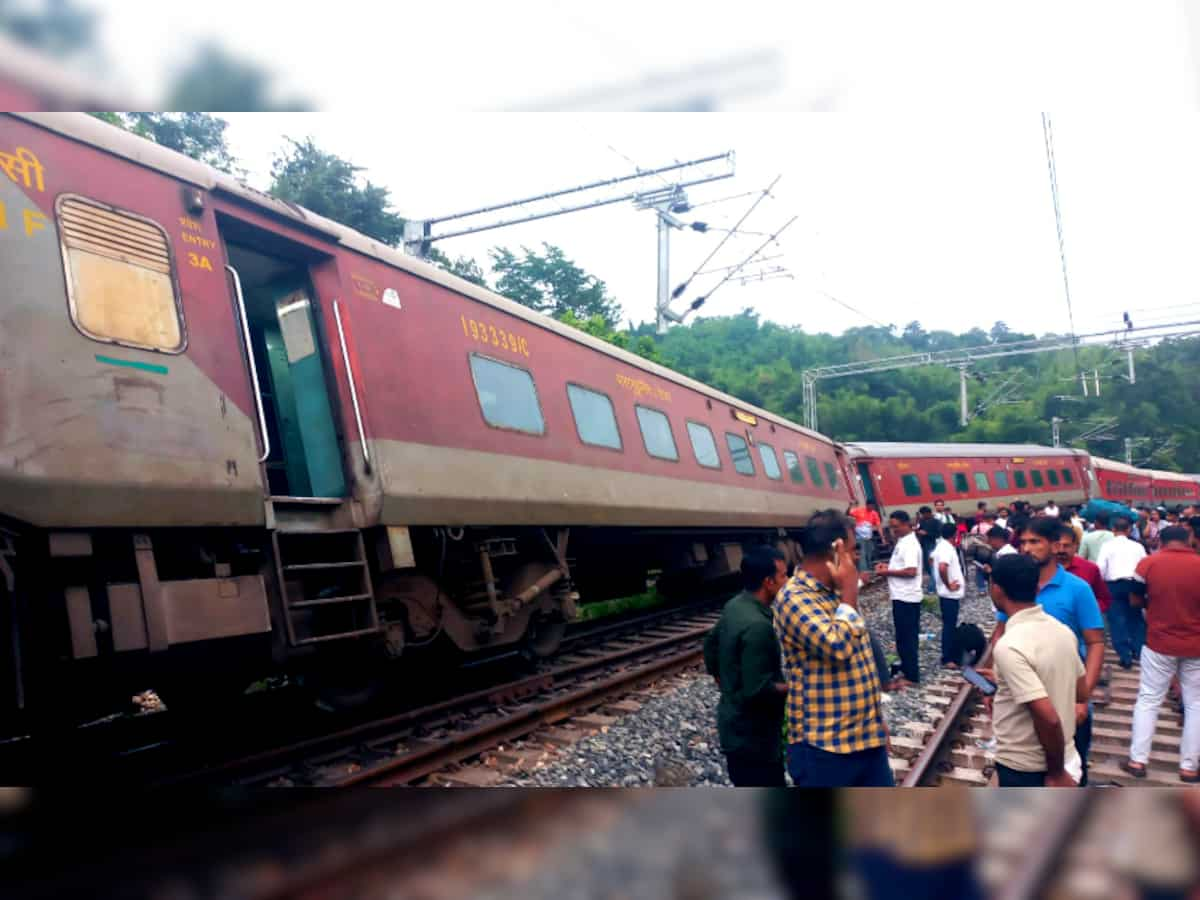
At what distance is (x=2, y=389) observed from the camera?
9.93 ft

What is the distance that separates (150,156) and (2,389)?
5.23ft

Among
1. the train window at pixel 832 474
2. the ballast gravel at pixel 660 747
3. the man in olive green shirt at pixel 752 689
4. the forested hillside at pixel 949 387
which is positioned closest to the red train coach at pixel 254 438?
the ballast gravel at pixel 660 747

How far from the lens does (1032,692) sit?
8.77ft

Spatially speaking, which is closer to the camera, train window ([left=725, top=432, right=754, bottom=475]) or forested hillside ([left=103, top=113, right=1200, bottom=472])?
forested hillside ([left=103, top=113, right=1200, bottom=472])

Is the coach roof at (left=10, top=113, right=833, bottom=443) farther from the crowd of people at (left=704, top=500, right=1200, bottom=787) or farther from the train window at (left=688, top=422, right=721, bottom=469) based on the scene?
the crowd of people at (left=704, top=500, right=1200, bottom=787)

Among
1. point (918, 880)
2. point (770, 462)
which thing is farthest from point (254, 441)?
point (770, 462)

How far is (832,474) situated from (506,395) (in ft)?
33.7

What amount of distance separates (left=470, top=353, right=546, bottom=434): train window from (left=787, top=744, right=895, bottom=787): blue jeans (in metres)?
3.78

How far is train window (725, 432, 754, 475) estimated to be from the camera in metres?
10.5

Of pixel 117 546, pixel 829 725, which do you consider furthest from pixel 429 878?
pixel 117 546

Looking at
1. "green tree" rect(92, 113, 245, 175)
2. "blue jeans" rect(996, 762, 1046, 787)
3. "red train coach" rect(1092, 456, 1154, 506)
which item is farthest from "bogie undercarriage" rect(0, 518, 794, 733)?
"red train coach" rect(1092, 456, 1154, 506)

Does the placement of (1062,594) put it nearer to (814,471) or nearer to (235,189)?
(235,189)

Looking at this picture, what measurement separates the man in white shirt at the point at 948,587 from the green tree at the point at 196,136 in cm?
662

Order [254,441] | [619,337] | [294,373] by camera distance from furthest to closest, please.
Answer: [619,337], [294,373], [254,441]
